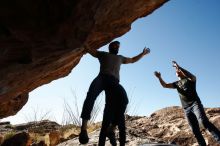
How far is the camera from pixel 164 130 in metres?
11.4

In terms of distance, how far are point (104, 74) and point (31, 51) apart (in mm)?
1966

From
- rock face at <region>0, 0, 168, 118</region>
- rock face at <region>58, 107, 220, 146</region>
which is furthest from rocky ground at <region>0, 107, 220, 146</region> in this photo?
rock face at <region>0, 0, 168, 118</region>

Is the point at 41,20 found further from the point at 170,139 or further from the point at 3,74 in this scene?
the point at 170,139

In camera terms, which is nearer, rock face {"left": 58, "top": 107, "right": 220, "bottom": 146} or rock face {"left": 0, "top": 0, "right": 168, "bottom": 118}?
rock face {"left": 0, "top": 0, "right": 168, "bottom": 118}

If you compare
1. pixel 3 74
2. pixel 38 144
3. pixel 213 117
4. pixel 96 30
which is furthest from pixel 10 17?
pixel 213 117

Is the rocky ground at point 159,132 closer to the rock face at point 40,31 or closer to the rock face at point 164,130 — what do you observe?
the rock face at point 164,130

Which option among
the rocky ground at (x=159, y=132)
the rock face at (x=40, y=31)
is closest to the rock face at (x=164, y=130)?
the rocky ground at (x=159, y=132)

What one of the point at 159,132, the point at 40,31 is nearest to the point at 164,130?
the point at 159,132

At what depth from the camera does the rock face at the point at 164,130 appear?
9320 mm

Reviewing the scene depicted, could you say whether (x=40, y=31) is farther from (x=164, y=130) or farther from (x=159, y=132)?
(x=164, y=130)

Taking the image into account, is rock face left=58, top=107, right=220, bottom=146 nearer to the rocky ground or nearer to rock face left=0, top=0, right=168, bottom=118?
the rocky ground

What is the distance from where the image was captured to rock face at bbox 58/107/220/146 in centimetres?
932

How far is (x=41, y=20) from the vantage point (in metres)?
7.28

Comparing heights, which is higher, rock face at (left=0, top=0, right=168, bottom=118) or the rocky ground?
rock face at (left=0, top=0, right=168, bottom=118)
